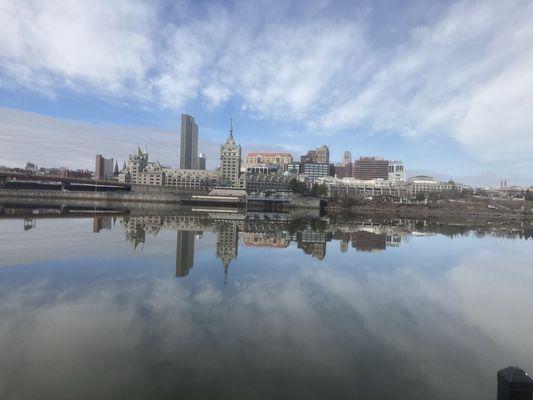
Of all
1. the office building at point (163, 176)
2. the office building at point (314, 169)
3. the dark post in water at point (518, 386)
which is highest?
the office building at point (314, 169)

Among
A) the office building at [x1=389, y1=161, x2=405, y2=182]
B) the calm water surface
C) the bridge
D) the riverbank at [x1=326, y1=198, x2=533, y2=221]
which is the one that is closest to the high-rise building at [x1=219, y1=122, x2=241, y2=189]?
the bridge

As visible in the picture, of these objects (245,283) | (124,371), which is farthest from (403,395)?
(245,283)

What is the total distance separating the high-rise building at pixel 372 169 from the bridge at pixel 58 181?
12999 centimetres

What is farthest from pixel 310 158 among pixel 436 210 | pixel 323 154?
A: pixel 436 210

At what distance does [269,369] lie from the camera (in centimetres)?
532

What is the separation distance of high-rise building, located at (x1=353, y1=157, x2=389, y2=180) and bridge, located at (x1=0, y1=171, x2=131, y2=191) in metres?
130

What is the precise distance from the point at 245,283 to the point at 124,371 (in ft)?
18.2

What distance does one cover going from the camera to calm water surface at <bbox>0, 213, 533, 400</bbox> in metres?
4.89

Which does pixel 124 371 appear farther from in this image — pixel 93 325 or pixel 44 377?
pixel 93 325

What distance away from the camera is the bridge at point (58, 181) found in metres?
79.4

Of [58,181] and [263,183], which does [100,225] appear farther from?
[263,183]

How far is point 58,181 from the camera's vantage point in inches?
3364

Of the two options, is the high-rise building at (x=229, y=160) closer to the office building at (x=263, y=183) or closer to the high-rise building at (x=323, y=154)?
the office building at (x=263, y=183)

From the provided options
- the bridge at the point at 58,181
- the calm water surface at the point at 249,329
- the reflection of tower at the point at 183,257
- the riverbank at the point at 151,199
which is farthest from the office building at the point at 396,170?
the calm water surface at the point at 249,329
